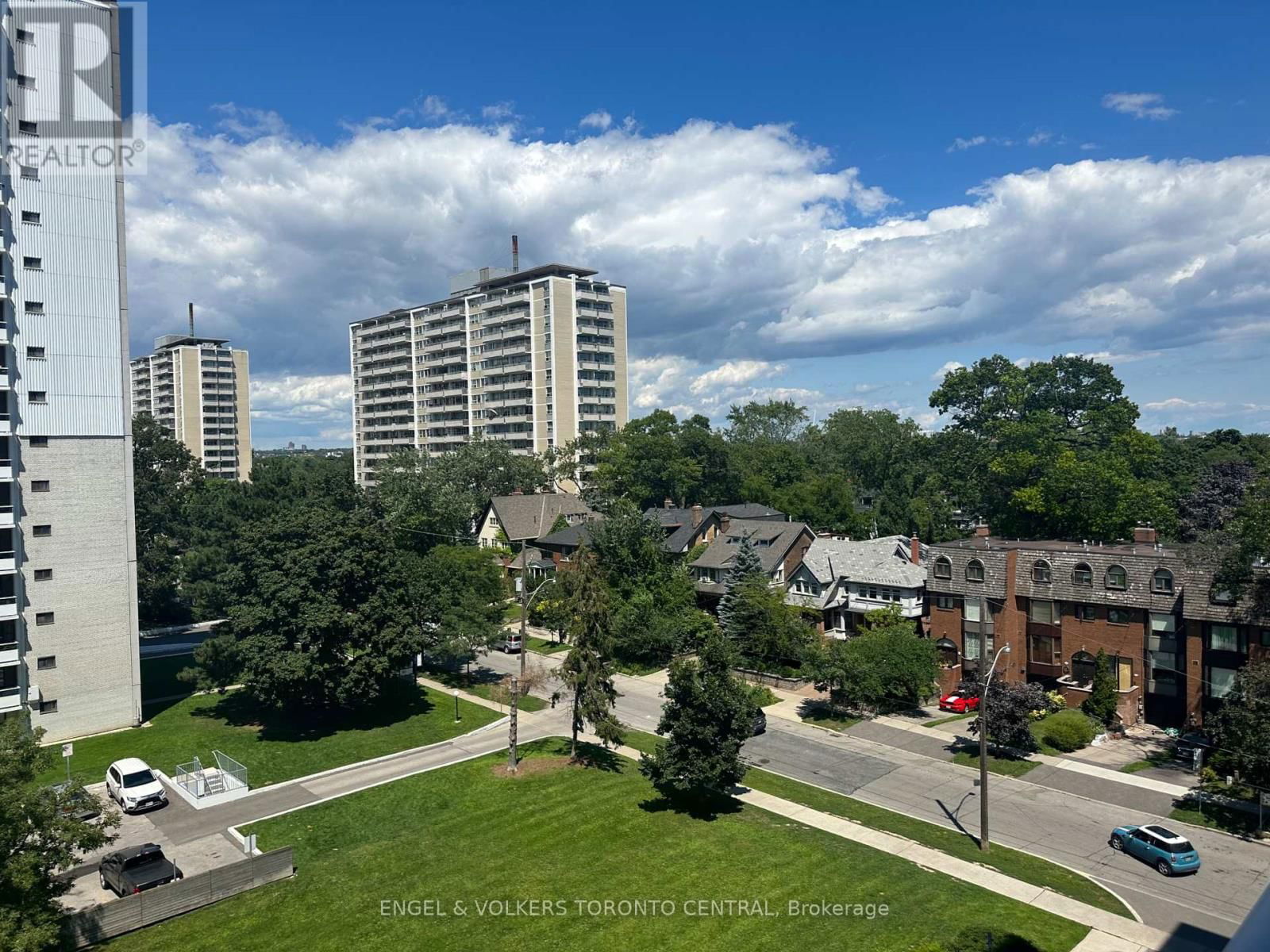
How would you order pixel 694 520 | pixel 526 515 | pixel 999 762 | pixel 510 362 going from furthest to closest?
pixel 510 362 → pixel 526 515 → pixel 694 520 → pixel 999 762

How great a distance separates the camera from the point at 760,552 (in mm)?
66875

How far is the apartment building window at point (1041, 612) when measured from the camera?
5000cm

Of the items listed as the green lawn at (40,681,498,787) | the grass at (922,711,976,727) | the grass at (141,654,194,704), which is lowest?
the grass at (922,711,976,727)

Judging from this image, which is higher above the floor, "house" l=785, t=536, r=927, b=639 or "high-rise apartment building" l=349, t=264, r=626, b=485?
"high-rise apartment building" l=349, t=264, r=626, b=485

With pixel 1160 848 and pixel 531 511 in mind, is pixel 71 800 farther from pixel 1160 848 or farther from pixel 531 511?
pixel 531 511

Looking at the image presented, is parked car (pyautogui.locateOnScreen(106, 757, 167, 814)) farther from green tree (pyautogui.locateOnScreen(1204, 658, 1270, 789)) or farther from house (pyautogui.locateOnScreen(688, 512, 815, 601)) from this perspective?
green tree (pyautogui.locateOnScreen(1204, 658, 1270, 789))

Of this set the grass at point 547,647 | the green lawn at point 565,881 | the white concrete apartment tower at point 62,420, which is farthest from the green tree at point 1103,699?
the white concrete apartment tower at point 62,420

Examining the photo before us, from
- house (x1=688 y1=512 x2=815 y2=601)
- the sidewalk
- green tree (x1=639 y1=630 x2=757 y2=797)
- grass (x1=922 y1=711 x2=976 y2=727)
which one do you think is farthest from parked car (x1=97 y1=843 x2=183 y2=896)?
house (x1=688 y1=512 x2=815 y2=601)

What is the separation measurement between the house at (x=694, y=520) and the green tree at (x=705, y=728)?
114 ft

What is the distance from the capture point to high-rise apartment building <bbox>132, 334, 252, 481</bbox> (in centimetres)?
17550

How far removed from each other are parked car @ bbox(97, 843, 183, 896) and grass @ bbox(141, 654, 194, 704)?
79.7 ft

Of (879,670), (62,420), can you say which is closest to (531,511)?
(879,670)

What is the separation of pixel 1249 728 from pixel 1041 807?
8781mm

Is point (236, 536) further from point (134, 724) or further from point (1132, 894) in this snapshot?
point (1132, 894)
